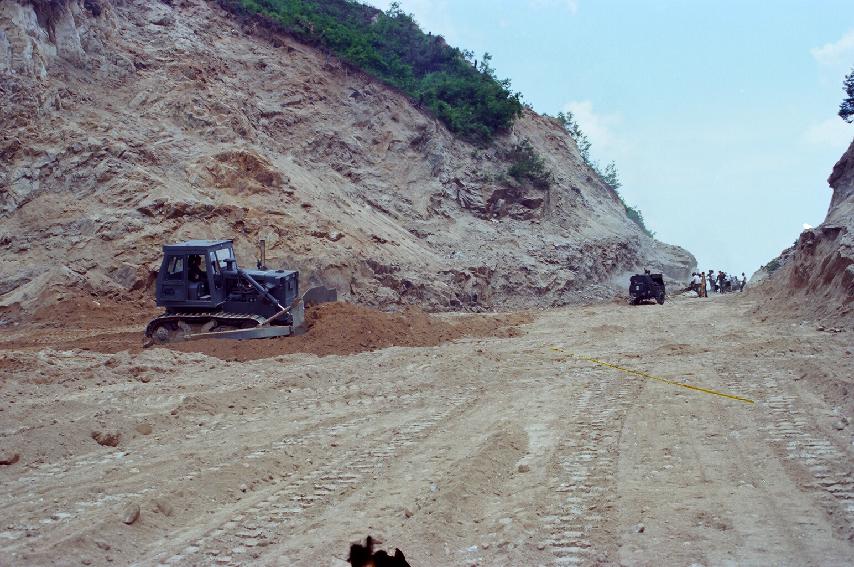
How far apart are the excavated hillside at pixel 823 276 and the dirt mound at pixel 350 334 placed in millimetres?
6661

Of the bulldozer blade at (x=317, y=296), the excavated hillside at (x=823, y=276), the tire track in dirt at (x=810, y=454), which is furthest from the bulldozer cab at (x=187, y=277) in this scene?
the excavated hillside at (x=823, y=276)

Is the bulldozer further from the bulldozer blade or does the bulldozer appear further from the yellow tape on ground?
the yellow tape on ground

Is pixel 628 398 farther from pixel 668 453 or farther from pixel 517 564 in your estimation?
pixel 517 564

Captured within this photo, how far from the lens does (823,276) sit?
1727cm

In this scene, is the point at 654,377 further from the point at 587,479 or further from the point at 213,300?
the point at 213,300

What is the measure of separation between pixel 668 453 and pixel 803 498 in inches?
57.9

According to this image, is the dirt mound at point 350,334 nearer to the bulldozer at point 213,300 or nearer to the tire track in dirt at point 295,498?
the bulldozer at point 213,300

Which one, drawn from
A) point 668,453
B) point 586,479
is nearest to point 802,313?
point 668,453

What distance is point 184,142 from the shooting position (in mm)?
22984

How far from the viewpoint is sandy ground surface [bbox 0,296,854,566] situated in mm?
4723

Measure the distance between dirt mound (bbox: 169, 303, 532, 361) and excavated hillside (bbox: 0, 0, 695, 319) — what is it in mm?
4408

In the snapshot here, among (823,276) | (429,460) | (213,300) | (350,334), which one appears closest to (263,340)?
(213,300)

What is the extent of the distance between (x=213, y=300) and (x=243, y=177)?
8.89 meters

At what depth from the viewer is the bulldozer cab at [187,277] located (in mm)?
14500
